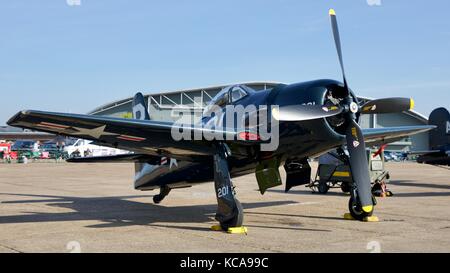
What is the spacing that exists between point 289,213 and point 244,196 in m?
5.01

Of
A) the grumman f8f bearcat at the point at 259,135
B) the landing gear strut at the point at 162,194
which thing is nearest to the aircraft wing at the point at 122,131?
the grumman f8f bearcat at the point at 259,135

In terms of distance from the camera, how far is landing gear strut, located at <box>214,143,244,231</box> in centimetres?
848

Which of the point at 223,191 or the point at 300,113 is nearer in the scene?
the point at 300,113

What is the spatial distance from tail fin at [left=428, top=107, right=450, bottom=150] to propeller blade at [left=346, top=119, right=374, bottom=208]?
13250mm

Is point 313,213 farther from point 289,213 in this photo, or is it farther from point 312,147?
point 312,147

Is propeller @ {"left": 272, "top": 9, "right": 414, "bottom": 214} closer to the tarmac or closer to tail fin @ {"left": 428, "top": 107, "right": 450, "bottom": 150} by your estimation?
the tarmac

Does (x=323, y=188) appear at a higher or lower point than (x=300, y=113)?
lower

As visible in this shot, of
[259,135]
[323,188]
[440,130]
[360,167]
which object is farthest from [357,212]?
[440,130]

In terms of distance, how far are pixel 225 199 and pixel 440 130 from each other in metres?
15.8

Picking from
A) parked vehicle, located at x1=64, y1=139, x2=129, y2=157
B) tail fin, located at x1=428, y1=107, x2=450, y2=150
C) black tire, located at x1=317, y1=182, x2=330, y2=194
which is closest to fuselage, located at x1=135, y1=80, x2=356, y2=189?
black tire, located at x1=317, y1=182, x2=330, y2=194

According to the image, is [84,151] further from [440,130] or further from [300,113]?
[300,113]

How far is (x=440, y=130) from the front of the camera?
21156 millimetres
